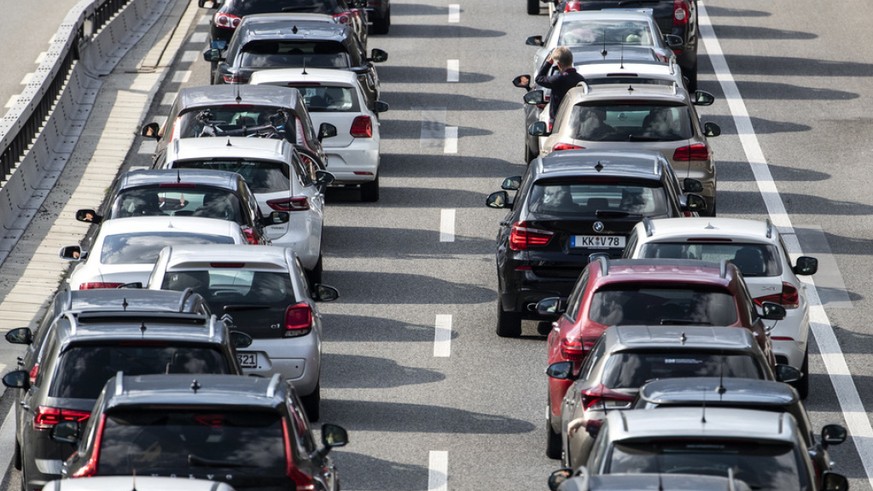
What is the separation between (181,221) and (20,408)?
169 inches

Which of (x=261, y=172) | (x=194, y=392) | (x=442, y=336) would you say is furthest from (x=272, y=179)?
(x=194, y=392)

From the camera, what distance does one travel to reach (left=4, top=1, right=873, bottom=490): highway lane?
17234 millimetres

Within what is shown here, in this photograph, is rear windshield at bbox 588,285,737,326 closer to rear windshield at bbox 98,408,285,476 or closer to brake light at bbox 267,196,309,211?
rear windshield at bbox 98,408,285,476

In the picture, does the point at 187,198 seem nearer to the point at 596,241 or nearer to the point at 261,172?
the point at 261,172

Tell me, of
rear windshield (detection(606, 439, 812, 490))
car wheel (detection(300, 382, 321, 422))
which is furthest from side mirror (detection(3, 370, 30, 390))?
rear windshield (detection(606, 439, 812, 490))

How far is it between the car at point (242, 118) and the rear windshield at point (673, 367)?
34.5 feet

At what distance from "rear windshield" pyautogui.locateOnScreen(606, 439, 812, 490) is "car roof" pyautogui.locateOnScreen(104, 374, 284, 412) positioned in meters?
1.82

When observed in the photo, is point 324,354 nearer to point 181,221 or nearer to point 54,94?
point 181,221

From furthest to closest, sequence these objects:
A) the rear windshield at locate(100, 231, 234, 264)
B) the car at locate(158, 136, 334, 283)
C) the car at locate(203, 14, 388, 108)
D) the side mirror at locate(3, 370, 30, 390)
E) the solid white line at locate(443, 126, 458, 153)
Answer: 1. the solid white line at locate(443, 126, 458, 153)
2. the car at locate(203, 14, 388, 108)
3. the car at locate(158, 136, 334, 283)
4. the rear windshield at locate(100, 231, 234, 264)
5. the side mirror at locate(3, 370, 30, 390)

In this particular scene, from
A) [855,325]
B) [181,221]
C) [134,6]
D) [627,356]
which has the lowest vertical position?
[134,6]

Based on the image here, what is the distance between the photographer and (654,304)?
15.7m

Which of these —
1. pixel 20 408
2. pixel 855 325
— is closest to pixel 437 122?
pixel 855 325

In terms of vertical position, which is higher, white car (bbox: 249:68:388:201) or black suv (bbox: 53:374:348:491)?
black suv (bbox: 53:374:348:491)

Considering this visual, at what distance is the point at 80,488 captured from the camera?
9680 millimetres
